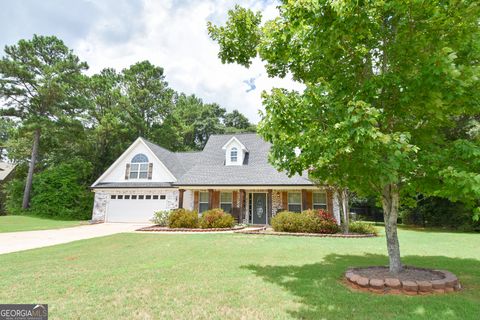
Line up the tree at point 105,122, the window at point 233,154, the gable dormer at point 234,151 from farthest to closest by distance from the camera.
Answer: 1. the tree at point 105,122
2. the window at point 233,154
3. the gable dormer at point 234,151

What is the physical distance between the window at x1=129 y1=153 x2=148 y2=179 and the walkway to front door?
9.47 meters

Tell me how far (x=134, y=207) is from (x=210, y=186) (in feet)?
24.0

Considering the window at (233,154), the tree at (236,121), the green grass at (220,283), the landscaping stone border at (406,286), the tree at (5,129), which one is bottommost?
the green grass at (220,283)

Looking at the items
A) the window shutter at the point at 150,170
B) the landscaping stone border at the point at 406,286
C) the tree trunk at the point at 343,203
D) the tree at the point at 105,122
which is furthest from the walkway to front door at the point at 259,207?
the tree at the point at 105,122

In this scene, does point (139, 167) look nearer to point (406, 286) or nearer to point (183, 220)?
point (183, 220)

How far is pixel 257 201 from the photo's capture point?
20.8 meters

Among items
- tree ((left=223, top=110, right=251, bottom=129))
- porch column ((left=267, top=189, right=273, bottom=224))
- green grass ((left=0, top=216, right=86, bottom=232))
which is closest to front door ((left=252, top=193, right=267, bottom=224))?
porch column ((left=267, top=189, right=273, bottom=224))

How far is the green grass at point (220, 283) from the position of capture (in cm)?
430

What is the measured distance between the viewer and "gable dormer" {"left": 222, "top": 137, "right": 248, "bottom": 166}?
22.6 metres

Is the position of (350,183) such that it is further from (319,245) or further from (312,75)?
(319,245)

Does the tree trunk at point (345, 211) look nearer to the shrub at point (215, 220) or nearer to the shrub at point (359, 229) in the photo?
the shrub at point (359, 229)

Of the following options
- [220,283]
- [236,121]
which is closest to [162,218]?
[220,283]

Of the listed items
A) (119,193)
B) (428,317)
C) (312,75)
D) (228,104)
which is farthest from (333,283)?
(228,104)

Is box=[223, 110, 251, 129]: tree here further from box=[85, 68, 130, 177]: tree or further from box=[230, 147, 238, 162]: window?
box=[230, 147, 238, 162]: window
